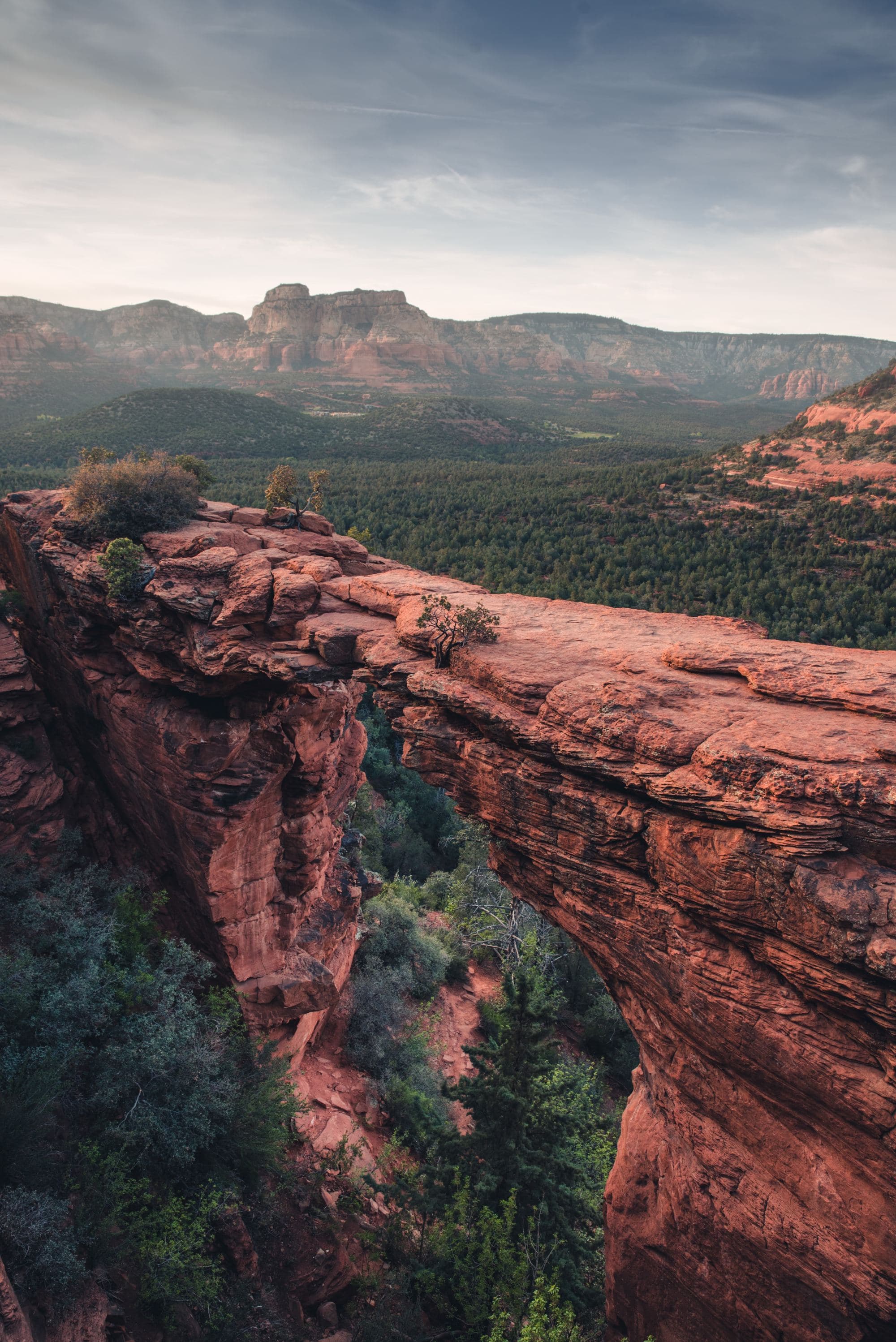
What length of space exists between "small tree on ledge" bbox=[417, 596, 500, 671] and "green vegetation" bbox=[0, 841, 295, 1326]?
32.5 ft

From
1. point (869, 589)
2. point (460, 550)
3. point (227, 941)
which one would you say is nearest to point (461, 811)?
point (227, 941)

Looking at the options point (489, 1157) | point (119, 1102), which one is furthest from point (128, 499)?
point (489, 1157)

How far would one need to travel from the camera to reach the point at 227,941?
16.9 metres

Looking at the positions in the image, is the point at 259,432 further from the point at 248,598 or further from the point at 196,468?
the point at 248,598

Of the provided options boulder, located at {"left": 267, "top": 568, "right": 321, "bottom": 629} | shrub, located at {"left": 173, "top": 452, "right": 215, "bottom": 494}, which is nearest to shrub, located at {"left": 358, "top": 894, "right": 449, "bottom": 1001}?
boulder, located at {"left": 267, "top": 568, "right": 321, "bottom": 629}

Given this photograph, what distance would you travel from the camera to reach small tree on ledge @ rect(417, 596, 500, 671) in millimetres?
Result: 12062

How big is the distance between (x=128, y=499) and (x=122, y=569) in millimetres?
3603

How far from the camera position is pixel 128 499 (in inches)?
720

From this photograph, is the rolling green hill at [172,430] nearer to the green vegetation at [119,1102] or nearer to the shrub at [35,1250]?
the green vegetation at [119,1102]

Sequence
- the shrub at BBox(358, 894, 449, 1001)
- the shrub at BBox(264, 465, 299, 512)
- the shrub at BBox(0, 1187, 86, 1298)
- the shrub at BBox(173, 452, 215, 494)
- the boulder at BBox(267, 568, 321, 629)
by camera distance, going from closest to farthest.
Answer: the shrub at BBox(0, 1187, 86, 1298) → the boulder at BBox(267, 568, 321, 629) → the shrub at BBox(264, 465, 299, 512) → the shrub at BBox(173, 452, 215, 494) → the shrub at BBox(358, 894, 449, 1001)

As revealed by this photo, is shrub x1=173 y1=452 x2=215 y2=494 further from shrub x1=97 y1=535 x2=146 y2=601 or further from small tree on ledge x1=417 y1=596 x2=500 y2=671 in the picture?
small tree on ledge x1=417 y1=596 x2=500 y2=671

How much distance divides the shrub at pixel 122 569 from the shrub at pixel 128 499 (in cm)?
209

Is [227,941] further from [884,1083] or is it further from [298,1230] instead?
[884,1083]

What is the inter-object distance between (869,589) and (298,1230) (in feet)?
129
